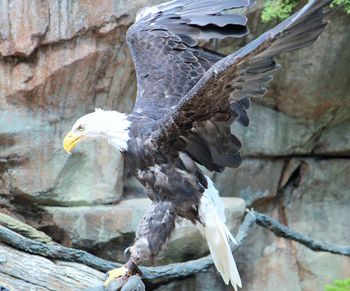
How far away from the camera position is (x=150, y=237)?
136 inches

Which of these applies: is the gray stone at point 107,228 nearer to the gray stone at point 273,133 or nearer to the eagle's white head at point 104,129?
the gray stone at point 273,133

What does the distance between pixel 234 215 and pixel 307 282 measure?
2.88 ft

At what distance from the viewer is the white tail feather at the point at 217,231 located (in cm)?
361

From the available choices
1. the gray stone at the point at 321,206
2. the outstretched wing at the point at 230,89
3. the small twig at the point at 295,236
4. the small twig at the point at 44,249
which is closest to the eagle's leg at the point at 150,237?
the outstretched wing at the point at 230,89

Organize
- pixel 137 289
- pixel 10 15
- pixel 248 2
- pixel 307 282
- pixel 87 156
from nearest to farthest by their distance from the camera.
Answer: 1. pixel 137 289
2. pixel 248 2
3. pixel 10 15
4. pixel 87 156
5. pixel 307 282

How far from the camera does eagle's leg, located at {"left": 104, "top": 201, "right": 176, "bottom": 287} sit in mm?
3398

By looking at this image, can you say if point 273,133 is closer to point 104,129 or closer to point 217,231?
point 217,231

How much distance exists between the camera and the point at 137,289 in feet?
10.4

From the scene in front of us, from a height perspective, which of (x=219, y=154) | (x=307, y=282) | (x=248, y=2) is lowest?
(x=307, y=282)

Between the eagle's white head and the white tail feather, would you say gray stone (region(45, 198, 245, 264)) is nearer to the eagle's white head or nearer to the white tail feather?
the white tail feather

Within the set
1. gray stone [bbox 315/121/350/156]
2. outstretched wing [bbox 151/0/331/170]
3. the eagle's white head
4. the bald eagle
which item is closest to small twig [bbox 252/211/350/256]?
gray stone [bbox 315/121/350/156]

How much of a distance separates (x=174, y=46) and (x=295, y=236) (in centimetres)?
175

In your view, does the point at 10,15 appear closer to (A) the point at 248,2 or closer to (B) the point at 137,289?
(A) the point at 248,2

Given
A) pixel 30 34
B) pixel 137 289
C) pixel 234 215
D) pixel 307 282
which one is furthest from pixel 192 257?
pixel 137 289
